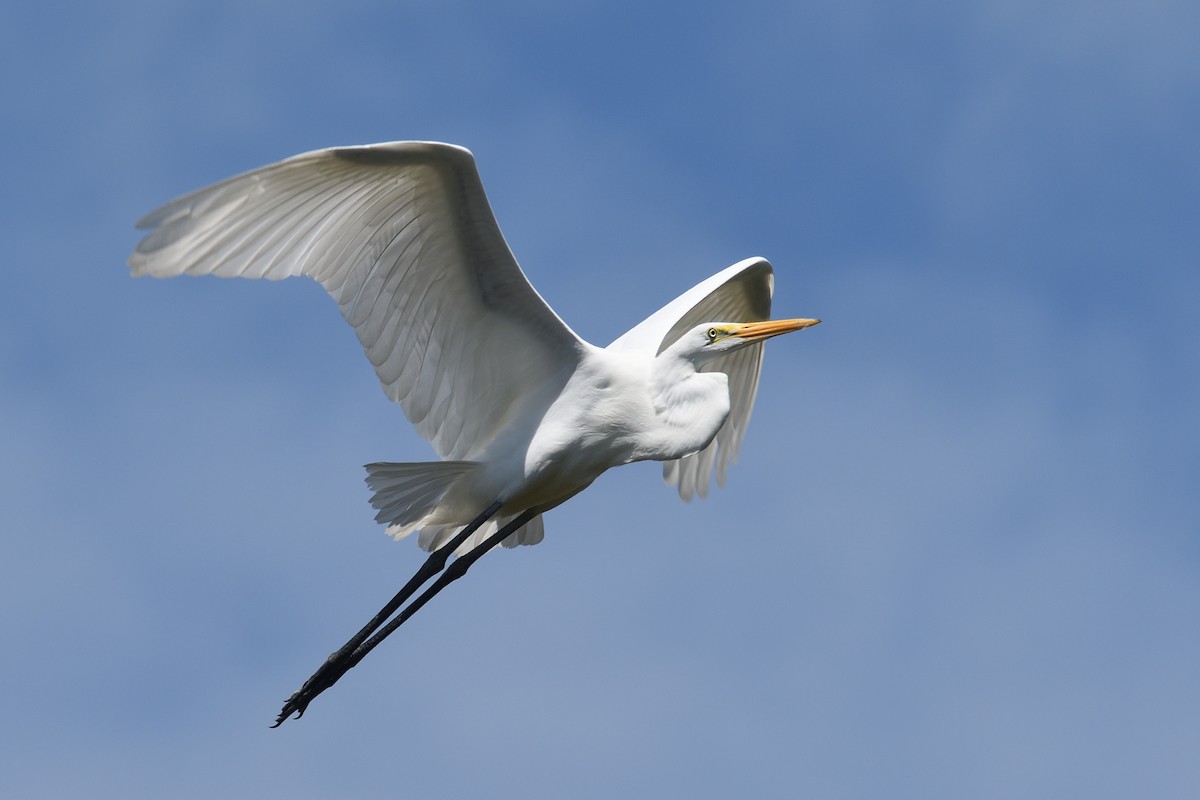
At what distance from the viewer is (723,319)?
49.6 ft

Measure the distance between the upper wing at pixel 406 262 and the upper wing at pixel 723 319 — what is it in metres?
1.36

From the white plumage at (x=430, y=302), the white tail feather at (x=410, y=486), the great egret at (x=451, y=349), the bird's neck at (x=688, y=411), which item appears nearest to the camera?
the white plumage at (x=430, y=302)

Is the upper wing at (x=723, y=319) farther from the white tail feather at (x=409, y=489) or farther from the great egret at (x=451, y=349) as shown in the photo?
the white tail feather at (x=409, y=489)

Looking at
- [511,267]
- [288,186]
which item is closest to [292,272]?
[288,186]

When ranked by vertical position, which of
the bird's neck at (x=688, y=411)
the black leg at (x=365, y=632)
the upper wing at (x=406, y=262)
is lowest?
the black leg at (x=365, y=632)

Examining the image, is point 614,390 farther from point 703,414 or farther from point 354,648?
point 354,648

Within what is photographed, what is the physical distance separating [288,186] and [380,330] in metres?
1.26

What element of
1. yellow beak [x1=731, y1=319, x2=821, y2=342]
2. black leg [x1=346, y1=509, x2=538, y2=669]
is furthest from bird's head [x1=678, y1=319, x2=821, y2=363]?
black leg [x1=346, y1=509, x2=538, y2=669]

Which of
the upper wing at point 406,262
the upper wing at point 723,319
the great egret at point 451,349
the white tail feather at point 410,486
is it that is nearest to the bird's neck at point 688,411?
the great egret at point 451,349

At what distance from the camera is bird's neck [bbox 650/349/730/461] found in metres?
12.6

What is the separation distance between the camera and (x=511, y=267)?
12.2 metres

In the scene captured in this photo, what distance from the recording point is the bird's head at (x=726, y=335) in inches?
507

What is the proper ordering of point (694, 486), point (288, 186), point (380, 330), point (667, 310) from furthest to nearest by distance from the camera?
point (694, 486)
point (667, 310)
point (380, 330)
point (288, 186)

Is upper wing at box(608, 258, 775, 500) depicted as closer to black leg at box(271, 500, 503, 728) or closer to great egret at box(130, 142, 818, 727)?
great egret at box(130, 142, 818, 727)
